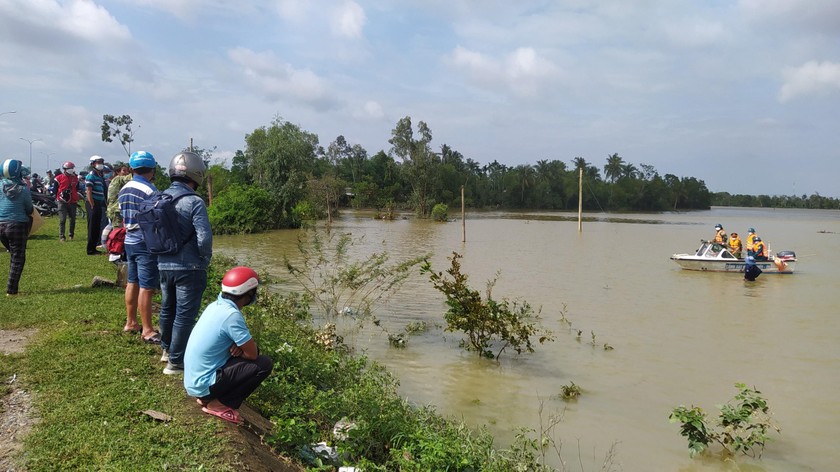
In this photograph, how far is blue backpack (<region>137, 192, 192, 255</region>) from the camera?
4598 mm

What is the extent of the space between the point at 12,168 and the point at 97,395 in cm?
447

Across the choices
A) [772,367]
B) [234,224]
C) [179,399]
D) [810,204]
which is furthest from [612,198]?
[179,399]

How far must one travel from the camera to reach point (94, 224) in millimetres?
11570

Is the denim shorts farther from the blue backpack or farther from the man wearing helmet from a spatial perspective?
the man wearing helmet

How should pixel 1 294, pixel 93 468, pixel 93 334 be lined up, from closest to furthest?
pixel 93 468, pixel 93 334, pixel 1 294

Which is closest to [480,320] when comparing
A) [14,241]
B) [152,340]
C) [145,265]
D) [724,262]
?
[152,340]

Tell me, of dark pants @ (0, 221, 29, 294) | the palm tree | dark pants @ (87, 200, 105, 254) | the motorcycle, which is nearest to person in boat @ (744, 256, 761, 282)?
dark pants @ (87, 200, 105, 254)

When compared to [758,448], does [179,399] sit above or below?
above

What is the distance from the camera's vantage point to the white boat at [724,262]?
794 inches

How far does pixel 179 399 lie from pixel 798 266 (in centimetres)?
A: 2640

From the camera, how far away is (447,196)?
7562 cm

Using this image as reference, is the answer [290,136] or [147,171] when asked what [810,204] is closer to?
[290,136]

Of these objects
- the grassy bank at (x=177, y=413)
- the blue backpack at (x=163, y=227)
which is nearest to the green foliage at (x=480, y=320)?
the grassy bank at (x=177, y=413)

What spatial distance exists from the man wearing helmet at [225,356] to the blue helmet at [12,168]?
486cm
